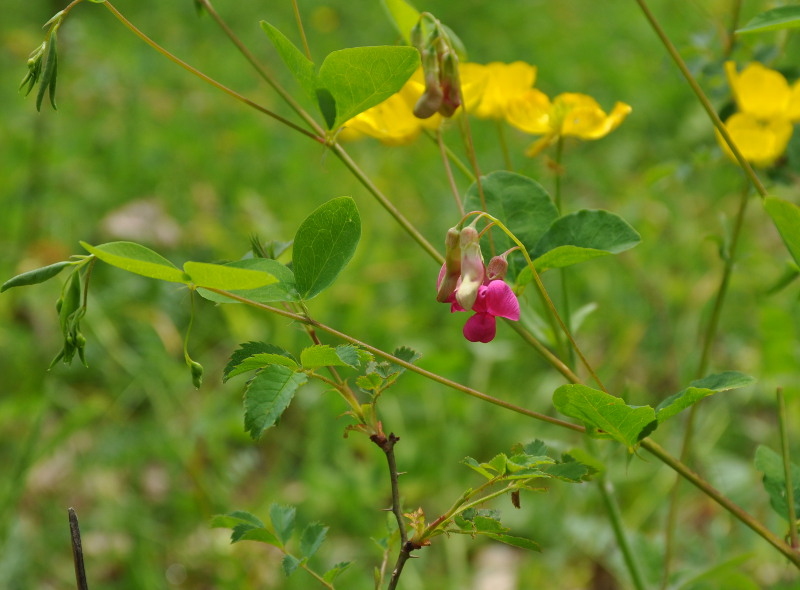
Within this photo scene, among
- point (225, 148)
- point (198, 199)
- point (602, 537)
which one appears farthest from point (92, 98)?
point (602, 537)

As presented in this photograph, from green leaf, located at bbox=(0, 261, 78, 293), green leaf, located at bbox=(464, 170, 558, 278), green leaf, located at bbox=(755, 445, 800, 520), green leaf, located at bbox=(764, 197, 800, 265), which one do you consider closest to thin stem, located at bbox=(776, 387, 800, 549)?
green leaf, located at bbox=(755, 445, 800, 520)

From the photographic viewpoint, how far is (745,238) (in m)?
2.48

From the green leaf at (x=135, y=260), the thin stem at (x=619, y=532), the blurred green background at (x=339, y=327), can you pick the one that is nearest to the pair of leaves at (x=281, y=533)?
the green leaf at (x=135, y=260)

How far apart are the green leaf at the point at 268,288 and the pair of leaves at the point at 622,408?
234 millimetres

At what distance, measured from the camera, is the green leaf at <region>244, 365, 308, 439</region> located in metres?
0.61

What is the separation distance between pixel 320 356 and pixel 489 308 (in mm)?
144

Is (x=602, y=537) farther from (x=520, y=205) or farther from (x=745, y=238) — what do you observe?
(x=745, y=238)

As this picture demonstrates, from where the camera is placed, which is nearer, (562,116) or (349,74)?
(349,74)

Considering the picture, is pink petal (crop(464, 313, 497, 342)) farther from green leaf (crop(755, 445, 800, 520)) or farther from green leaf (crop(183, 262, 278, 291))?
green leaf (crop(755, 445, 800, 520))

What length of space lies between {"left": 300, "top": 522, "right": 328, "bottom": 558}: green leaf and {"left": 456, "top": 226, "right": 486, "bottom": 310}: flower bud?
0.93 feet

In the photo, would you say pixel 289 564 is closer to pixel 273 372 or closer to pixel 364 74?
pixel 273 372

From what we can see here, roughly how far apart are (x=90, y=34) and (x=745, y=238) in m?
3.04

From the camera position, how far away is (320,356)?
644 mm

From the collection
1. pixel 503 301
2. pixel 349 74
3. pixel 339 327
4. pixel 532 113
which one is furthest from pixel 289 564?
pixel 339 327
